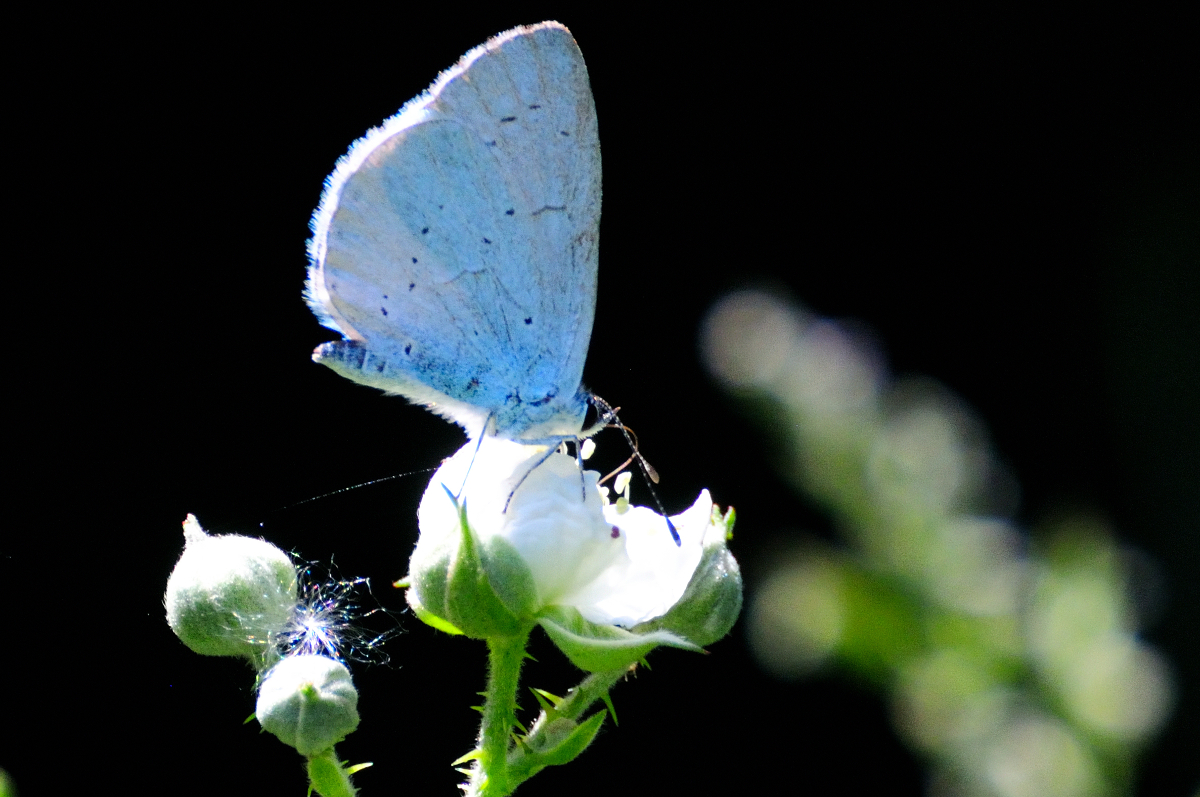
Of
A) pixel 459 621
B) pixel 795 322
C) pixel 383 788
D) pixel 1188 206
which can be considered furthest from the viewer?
pixel 383 788

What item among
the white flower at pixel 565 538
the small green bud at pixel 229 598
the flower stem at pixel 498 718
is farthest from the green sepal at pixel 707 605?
Result: the small green bud at pixel 229 598

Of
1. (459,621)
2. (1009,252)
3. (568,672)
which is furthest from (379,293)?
(1009,252)

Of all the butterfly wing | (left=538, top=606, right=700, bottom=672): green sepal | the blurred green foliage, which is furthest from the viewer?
the butterfly wing

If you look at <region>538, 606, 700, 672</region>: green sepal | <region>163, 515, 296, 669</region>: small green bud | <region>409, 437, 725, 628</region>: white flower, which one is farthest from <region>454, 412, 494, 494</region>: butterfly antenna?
<region>163, 515, 296, 669</region>: small green bud

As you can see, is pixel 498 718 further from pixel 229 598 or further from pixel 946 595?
pixel 946 595

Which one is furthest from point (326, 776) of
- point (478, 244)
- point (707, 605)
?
point (478, 244)

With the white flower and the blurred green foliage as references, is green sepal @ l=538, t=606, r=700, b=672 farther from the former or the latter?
the blurred green foliage

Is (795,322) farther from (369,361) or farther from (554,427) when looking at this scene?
(369,361)
